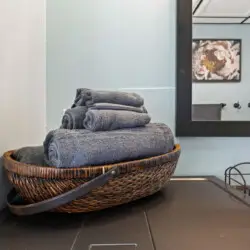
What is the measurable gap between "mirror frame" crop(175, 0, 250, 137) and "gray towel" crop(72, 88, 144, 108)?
1.05ft

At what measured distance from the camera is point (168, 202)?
2.38ft

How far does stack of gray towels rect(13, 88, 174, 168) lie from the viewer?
1.89 ft

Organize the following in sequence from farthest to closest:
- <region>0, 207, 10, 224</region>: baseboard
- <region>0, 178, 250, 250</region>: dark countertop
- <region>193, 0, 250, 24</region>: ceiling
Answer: <region>193, 0, 250, 24</region>: ceiling, <region>0, 207, 10, 224</region>: baseboard, <region>0, 178, 250, 250</region>: dark countertop

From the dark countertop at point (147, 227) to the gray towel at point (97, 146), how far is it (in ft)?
0.39

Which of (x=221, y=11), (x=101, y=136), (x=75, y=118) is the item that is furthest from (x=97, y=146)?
(x=221, y=11)

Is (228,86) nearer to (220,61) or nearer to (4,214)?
(220,61)

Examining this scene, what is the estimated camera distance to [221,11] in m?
1.02

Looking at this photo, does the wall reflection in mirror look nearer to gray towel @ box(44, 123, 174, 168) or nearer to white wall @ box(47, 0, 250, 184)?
white wall @ box(47, 0, 250, 184)

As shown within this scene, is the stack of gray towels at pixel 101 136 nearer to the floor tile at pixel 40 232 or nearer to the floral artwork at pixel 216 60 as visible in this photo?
the floor tile at pixel 40 232

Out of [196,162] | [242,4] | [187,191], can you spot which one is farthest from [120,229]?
[242,4]

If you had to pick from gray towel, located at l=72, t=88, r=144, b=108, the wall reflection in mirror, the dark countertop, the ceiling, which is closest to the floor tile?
the dark countertop

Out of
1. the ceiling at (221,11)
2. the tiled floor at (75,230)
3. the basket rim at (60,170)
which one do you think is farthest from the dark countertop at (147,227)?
the ceiling at (221,11)

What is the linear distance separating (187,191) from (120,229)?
0.33 metres

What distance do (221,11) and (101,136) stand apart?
68 cm
